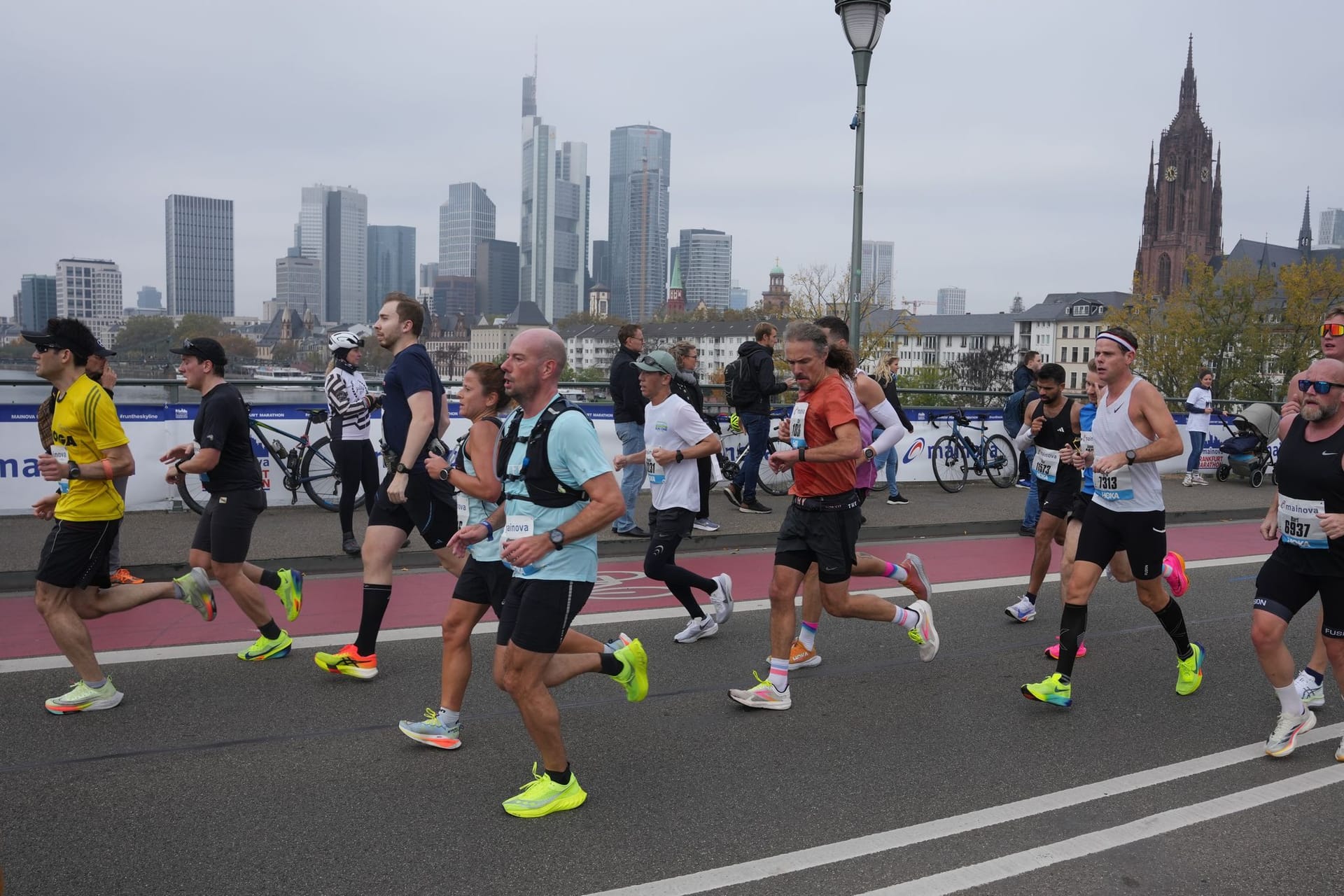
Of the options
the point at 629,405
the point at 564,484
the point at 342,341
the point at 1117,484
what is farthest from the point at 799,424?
the point at 629,405

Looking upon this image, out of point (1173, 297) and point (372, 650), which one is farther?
point (1173, 297)

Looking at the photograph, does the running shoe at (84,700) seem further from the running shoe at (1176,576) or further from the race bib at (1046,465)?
the race bib at (1046,465)

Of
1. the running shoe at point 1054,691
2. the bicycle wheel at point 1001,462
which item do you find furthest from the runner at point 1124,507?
the bicycle wheel at point 1001,462

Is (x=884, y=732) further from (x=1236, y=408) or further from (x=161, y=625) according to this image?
(x=1236, y=408)

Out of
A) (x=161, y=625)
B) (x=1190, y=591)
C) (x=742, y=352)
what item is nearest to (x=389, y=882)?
(x=161, y=625)

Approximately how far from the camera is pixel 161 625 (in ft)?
23.7

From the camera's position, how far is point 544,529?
425 cm

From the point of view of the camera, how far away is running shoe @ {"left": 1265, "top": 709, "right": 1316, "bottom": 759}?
16.3 ft

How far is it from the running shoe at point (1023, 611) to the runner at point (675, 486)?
2.03 metres

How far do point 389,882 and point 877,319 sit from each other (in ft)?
561

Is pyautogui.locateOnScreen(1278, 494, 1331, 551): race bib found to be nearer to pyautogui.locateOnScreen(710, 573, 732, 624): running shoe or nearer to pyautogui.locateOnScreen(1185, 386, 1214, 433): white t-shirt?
pyautogui.locateOnScreen(710, 573, 732, 624): running shoe

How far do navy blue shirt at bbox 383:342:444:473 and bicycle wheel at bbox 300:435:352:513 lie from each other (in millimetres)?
5866

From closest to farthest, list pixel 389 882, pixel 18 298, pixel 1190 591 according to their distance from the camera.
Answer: pixel 389 882, pixel 1190 591, pixel 18 298

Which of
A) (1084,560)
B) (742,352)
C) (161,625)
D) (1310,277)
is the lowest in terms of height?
(161,625)
